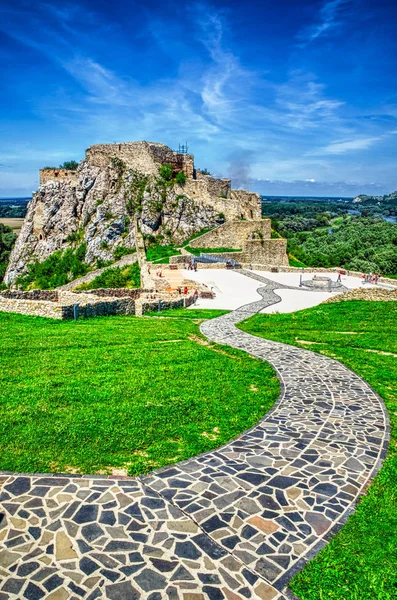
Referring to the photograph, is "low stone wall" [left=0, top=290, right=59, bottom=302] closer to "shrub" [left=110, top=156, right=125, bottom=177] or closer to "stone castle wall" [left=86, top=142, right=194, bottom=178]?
"shrub" [left=110, top=156, right=125, bottom=177]

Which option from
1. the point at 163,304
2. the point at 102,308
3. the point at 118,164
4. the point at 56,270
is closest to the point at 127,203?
the point at 118,164

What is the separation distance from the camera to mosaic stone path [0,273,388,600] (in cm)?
353

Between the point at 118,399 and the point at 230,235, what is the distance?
35228mm

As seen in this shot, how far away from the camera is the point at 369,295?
2047 centimetres

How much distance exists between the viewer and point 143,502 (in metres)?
4.63

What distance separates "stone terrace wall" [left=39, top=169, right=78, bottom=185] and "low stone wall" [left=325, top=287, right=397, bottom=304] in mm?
37184

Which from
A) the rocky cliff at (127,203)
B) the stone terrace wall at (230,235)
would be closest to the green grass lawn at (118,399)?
the rocky cliff at (127,203)

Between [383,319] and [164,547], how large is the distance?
1397 cm

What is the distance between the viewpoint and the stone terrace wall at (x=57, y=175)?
48.7 metres

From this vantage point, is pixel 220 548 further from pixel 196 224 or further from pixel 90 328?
pixel 196 224

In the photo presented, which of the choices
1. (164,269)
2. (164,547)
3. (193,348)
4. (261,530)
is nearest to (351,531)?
(261,530)

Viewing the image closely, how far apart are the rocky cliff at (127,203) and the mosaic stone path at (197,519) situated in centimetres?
3473

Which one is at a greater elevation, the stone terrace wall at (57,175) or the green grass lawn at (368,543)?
the stone terrace wall at (57,175)

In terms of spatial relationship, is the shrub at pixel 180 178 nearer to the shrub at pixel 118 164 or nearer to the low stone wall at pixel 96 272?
the shrub at pixel 118 164
